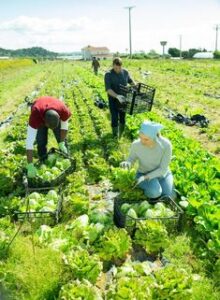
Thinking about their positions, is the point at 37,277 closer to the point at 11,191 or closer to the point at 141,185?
the point at 141,185

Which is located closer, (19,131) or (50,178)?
(50,178)

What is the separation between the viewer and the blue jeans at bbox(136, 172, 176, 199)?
18.4 ft

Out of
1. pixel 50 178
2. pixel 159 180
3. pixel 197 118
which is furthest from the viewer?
pixel 197 118

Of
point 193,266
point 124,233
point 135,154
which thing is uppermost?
point 135,154

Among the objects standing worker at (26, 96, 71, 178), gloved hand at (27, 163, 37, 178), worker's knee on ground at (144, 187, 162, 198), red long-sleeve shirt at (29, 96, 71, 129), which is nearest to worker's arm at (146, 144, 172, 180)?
worker's knee on ground at (144, 187, 162, 198)

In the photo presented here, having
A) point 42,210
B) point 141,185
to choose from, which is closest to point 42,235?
point 42,210

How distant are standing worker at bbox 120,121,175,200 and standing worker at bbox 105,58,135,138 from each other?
2883 millimetres

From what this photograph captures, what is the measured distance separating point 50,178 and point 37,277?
2586 millimetres

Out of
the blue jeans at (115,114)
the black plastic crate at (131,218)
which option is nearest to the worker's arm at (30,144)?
the black plastic crate at (131,218)

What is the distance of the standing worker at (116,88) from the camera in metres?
8.68

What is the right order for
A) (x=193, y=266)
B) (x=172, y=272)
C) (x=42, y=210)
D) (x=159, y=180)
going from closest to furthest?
(x=172, y=272), (x=193, y=266), (x=42, y=210), (x=159, y=180)

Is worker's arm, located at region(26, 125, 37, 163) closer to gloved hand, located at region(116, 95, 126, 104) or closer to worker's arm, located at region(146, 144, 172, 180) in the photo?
worker's arm, located at region(146, 144, 172, 180)

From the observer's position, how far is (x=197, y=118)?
467 inches

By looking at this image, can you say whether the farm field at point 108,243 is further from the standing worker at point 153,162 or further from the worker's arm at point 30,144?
the worker's arm at point 30,144
